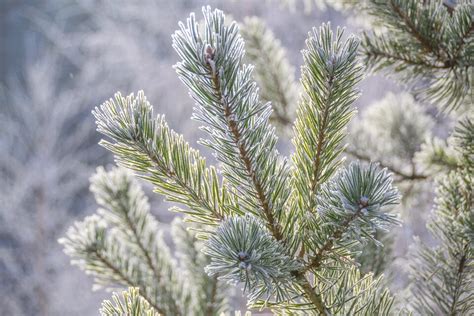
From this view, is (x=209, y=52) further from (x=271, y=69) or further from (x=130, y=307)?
(x=271, y=69)

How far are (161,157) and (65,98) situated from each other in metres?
3.66

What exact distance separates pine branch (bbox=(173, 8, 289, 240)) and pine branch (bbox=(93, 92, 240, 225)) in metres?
0.02

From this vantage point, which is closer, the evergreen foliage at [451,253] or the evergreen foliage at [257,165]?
the evergreen foliage at [257,165]

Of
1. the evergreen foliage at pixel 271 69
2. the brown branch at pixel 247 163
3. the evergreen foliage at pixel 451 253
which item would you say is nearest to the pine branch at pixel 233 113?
the brown branch at pixel 247 163

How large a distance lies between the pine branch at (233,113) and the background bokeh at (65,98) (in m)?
2.63

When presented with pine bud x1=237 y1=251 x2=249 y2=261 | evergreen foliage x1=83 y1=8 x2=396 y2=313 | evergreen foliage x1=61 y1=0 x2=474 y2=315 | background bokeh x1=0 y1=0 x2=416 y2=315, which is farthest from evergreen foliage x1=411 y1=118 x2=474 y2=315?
background bokeh x1=0 y1=0 x2=416 y2=315

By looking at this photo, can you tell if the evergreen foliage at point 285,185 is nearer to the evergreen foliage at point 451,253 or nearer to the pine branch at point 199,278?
the evergreen foliage at point 451,253

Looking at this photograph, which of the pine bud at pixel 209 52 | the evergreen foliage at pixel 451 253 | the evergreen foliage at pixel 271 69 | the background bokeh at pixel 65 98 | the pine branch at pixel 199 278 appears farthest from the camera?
the background bokeh at pixel 65 98

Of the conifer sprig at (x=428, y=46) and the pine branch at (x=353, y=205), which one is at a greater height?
the conifer sprig at (x=428, y=46)

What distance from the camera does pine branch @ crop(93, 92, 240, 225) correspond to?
0.31m

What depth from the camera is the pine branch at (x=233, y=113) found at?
0.28 metres

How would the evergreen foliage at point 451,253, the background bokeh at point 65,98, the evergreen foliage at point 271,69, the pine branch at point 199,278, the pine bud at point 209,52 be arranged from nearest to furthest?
1. the pine bud at point 209,52
2. the evergreen foliage at point 451,253
3. the pine branch at point 199,278
4. the evergreen foliage at point 271,69
5. the background bokeh at point 65,98

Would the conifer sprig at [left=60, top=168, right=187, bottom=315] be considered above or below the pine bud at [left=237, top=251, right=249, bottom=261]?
above

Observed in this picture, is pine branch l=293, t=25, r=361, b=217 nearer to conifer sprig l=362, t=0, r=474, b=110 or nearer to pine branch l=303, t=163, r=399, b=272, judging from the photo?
pine branch l=303, t=163, r=399, b=272
